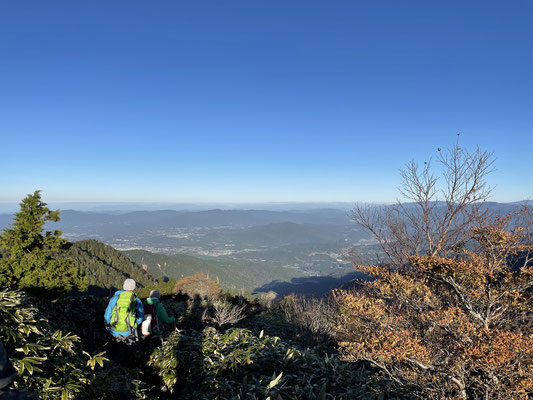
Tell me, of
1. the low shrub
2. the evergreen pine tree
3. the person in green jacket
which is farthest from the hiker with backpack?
the evergreen pine tree

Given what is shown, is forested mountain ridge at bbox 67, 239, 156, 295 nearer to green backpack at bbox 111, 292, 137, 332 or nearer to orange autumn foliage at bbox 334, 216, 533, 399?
green backpack at bbox 111, 292, 137, 332

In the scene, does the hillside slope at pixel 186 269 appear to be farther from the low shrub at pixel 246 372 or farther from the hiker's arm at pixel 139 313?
the hiker's arm at pixel 139 313

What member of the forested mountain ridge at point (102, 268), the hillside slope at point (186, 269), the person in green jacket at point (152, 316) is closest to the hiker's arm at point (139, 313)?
the person in green jacket at point (152, 316)

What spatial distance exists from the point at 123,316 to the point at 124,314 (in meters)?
0.05

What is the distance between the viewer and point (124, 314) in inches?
203

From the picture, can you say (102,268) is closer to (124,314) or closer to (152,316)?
(152,316)

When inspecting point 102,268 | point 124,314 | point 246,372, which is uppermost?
point 124,314

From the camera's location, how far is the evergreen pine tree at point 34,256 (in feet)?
47.0

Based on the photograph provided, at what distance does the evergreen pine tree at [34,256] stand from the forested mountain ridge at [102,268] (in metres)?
40.8

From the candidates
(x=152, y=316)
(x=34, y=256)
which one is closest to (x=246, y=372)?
(x=152, y=316)

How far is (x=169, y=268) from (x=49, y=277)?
13080cm

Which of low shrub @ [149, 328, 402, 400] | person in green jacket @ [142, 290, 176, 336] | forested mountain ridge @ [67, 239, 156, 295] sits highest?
person in green jacket @ [142, 290, 176, 336]

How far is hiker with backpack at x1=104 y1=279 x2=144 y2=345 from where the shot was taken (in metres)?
5.18

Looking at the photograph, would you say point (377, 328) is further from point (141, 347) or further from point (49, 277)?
point (49, 277)
